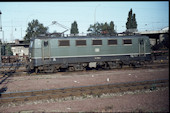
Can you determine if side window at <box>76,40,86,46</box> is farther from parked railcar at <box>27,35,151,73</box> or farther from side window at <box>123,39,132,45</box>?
side window at <box>123,39,132,45</box>

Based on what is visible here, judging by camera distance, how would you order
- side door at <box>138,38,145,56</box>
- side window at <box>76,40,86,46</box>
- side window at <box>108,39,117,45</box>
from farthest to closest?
side door at <box>138,38,145,56</box>
side window at <box>108,39,117,45</box>
side window at <box>76,40,86,46</box>

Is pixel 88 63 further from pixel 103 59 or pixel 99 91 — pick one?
pixel 99 91

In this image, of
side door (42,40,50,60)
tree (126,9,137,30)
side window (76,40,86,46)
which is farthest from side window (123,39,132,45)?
tree (126,9,137,30)

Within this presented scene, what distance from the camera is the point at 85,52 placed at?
1786cm

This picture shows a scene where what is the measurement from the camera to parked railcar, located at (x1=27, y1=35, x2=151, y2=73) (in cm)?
1680

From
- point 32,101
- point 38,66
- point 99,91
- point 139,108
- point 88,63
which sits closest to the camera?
point 139,108

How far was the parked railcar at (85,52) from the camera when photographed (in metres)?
16.8

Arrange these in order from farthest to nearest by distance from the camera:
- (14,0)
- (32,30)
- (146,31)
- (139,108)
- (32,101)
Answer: (32,30) < (146,31) < (32,101) < (139,108) < (14,0)

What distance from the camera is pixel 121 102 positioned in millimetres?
8414

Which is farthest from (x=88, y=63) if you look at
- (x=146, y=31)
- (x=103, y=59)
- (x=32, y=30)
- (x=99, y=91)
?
(x=32, y=30)

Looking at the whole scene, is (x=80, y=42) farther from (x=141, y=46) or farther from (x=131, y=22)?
(x=131, y=22)

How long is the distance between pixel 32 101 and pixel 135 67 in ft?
46.5

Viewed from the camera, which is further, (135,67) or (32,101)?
(135,67)

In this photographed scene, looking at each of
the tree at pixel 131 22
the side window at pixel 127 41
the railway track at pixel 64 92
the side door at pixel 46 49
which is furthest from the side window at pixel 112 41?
the tree at pixel 131 22
